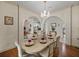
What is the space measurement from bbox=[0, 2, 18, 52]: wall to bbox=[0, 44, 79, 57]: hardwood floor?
0.09 meters

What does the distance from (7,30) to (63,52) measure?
1014 mm

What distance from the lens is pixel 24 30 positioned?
174cm

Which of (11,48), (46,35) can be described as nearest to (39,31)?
(46,35)

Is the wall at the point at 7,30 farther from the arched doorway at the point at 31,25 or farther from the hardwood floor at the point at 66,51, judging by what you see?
the hardwood floor at the point at 66,51

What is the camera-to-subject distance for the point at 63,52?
1.73 m

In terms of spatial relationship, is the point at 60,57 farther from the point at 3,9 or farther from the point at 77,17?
the point at 3,9

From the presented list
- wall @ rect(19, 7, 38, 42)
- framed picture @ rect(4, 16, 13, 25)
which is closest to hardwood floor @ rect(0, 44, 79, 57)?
wall @ rect(19, 7, 38, 42)

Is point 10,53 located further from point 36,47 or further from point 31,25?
point 31,25

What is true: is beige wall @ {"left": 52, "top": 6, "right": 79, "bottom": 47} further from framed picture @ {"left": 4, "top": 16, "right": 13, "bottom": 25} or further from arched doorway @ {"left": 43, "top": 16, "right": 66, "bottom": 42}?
framed picture @ {"left": 4, "top": 16, "right": 13, "bottom": 25}

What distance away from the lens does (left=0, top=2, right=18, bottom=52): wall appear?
5.57 ft

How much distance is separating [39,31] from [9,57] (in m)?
0.68

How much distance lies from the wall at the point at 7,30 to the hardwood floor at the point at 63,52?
85 millimetres

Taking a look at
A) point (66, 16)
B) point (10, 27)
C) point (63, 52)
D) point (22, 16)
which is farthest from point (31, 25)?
point (63, 52)

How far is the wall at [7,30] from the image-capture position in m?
1.70
